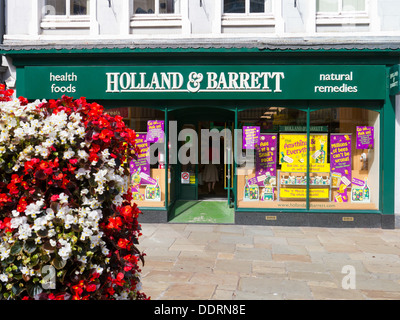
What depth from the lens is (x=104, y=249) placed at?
279 centimetres

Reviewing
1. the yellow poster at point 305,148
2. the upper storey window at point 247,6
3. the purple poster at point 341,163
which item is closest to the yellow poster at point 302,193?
the purple poster at point 341,163

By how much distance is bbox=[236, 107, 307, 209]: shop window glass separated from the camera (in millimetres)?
9625

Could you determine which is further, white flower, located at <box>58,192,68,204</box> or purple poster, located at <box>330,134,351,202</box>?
purple poster, located at <box>330,134,351,202</box>

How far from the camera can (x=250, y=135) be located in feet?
32.0

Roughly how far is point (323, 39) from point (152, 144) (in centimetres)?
501

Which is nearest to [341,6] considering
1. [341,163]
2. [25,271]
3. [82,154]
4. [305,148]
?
[305,148]

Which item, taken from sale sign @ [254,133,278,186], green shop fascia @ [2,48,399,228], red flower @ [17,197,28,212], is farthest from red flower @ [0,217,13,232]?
sale sign @ [254,133,278,186]

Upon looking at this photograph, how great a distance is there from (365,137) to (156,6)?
6.33m

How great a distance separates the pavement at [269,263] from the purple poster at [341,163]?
1.13m

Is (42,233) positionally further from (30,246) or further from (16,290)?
(16,290)

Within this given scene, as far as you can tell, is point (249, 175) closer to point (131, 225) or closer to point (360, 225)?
point (360, 225)

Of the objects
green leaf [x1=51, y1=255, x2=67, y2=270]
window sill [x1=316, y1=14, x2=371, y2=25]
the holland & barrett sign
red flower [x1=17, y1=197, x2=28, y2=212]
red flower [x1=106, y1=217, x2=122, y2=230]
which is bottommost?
green leaf [x1=51, y1=255, x2=67, y2=270]

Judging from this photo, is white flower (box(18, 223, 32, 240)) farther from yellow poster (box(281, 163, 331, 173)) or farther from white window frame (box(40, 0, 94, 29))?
white window frame (box(40, 0, 94, 29))

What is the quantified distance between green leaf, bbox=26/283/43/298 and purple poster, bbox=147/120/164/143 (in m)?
7.41
